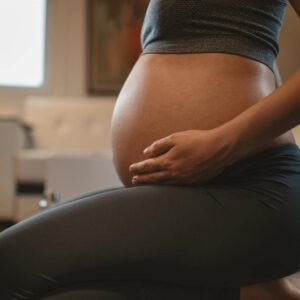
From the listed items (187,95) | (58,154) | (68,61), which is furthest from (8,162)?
(187,95)

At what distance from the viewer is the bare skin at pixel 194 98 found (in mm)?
583

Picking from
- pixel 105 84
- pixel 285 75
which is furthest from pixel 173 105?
pixel 105 84

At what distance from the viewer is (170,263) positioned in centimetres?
48

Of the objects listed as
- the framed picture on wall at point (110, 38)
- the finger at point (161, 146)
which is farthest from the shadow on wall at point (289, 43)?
the framed picture on wall at point (110, 38)

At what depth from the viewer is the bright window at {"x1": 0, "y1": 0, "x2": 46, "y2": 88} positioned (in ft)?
11.2

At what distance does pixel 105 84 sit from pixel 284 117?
3.07 m

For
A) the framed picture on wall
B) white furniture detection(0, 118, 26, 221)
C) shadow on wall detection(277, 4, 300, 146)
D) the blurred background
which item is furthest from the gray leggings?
the framed picture on wall

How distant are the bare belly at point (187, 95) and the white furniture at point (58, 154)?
150cm

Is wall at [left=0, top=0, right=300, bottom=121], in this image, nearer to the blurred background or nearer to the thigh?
the blurred background

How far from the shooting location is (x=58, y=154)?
2473 mm

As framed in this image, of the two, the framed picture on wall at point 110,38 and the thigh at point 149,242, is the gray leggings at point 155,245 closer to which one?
the thigh at point 149,242

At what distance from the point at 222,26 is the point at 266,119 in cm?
15

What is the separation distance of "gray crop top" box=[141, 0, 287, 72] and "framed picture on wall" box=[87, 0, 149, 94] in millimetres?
2908

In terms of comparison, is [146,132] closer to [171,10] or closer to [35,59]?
[171,10]
